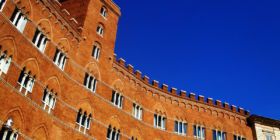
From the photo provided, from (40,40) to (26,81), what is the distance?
3.65 m

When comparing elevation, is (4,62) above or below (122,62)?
below

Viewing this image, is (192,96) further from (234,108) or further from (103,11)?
(103,11)

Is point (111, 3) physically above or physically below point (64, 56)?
above

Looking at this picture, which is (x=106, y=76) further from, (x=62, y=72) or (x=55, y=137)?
(x=55, y=137)

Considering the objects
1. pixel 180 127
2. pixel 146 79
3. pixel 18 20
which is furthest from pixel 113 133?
pixel 18 20

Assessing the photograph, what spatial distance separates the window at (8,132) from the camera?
17766 millimetres

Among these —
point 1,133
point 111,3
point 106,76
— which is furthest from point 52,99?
point 111,3

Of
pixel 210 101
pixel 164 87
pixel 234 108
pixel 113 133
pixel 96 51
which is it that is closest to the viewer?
pixel 113 133

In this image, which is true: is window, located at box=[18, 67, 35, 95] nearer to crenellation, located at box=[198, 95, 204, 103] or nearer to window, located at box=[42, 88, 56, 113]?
window, located at box=[42, 88, 56, 113]

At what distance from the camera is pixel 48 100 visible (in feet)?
72.0

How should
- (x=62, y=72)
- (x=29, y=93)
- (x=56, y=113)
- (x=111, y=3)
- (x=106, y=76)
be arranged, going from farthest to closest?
1. (x=111, y=3)
2. (x=106, y=76)
3. (x=62, y=72)
4. (x=56, y=113)
5. (x=29, y=93)

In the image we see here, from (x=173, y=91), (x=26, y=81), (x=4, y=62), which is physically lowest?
(x=26, y=81)

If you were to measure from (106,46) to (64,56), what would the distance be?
6.16 m

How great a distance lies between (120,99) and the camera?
2981 centimetres
